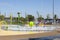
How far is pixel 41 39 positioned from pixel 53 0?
13225 mm

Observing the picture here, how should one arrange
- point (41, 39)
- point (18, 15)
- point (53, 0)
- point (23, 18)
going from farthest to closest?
point (23, 18)
point (18, 15)
point (53, 0)
point (41, 39)

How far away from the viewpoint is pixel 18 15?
3394 centimetres

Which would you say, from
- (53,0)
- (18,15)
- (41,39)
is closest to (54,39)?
(41,39)

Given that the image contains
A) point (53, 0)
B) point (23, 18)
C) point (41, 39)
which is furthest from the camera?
point (23, 18)

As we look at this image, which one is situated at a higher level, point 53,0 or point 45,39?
point 53,0

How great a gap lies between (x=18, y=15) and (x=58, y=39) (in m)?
A: 25.8

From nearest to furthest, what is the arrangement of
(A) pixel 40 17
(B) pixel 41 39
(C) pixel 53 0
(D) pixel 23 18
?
1. (B) pixel 41 39
2. (C) pixel 53 0
3. (A) pixel 40 17
4. (D) pixel 23 18

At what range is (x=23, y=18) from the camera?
39.7 metres

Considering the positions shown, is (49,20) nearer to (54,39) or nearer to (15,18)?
(15,18)

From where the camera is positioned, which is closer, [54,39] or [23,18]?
[54,39]

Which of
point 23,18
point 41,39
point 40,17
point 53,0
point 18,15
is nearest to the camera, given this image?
point 41,39

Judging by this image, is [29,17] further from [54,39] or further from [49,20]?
[54,39]

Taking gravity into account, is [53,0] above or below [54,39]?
above

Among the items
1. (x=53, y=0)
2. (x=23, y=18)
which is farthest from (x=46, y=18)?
(x=53, y=0)
